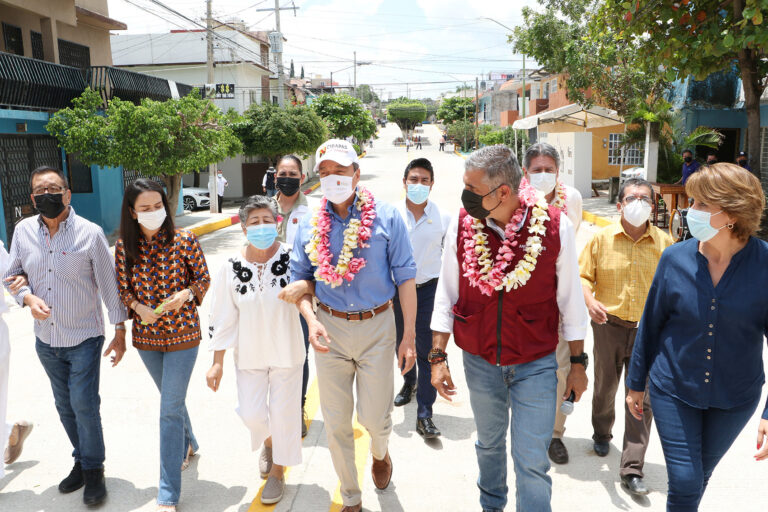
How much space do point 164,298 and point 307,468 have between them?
5.11 feet

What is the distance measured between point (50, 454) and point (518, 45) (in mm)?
18689

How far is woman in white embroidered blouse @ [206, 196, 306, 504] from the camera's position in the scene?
4027 mm

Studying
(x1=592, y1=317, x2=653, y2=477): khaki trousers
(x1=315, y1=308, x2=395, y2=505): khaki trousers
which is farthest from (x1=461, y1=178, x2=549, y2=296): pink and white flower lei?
(x1=592, y1=317, x2=653, y2=477): khaki trousers

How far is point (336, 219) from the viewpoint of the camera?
4.00m

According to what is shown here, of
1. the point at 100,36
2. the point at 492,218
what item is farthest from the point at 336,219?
the point at 100,36

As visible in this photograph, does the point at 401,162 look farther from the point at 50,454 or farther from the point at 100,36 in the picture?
the point at 50,454

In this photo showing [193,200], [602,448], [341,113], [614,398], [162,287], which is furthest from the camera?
[341,113]

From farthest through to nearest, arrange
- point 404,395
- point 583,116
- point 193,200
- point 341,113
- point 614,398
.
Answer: point 341,113, point 583,116, point 193,200, point 404,395, point 614,398

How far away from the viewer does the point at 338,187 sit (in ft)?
12.8

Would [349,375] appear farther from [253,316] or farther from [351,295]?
[253,316]

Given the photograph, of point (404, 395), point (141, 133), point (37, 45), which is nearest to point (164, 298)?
point (404, 395)

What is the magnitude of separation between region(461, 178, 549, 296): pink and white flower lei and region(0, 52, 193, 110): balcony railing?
13.7 meters

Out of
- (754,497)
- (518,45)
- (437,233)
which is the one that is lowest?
(754,497)

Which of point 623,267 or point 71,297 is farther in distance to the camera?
point 623,267
